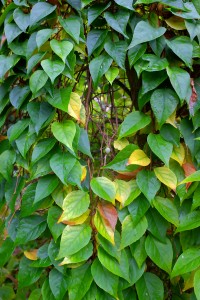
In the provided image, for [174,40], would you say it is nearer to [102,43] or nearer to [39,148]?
[102,43]


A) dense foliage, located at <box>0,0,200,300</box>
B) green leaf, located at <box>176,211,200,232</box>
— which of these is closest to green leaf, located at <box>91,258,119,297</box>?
dense foliage, located at <box>0,0,200,300</box>

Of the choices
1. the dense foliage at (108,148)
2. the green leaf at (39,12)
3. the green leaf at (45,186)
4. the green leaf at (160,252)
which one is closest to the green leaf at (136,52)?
the dense foliage at (108,148)

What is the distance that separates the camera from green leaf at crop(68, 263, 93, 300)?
1070 mm

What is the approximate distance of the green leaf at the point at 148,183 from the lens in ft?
3.43

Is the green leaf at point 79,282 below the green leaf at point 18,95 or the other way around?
below

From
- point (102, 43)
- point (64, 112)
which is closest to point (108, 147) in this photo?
point (64, 112)

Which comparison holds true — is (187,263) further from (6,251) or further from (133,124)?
(6,251)

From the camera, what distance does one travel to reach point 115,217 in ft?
3.48

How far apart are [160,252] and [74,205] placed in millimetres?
267

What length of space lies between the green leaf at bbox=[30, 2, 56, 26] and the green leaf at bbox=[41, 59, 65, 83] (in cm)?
11

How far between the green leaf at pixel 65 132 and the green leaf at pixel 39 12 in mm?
264

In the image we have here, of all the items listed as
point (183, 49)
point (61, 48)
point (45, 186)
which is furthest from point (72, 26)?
point (45, 186)

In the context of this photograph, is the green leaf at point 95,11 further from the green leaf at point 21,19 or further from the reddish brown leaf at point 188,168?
the reddish brown leaf at point 188,168

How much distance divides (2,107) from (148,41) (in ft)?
1.49
